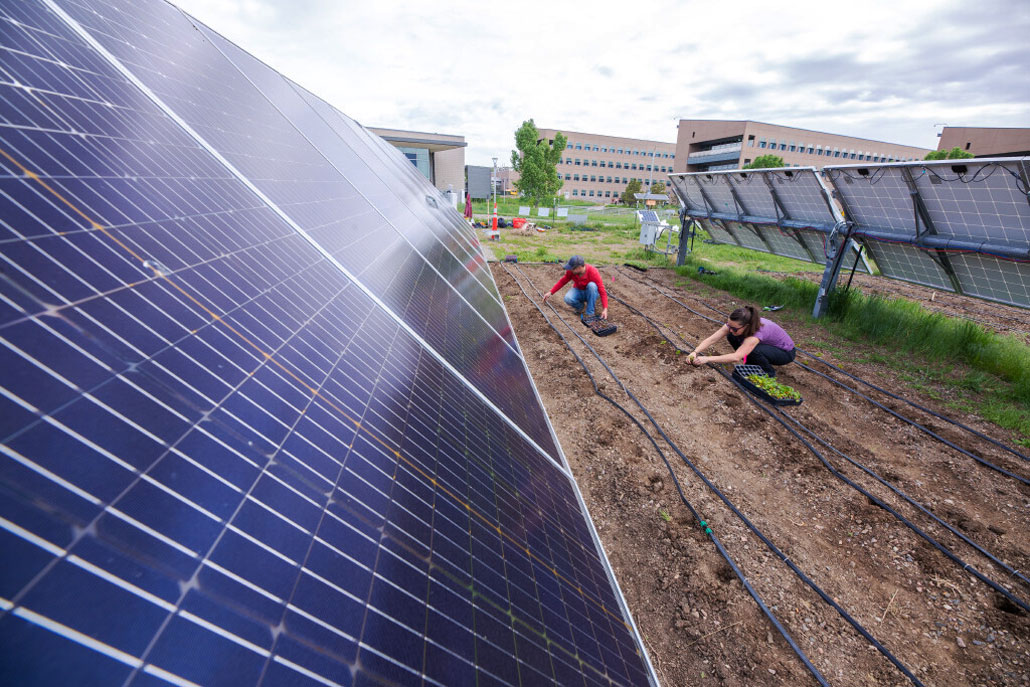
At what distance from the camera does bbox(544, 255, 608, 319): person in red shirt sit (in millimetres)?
11500

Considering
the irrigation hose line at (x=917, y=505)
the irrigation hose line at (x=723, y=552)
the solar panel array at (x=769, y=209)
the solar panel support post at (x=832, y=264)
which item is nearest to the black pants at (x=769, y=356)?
the irrigation hose line at (x=917, y=505)

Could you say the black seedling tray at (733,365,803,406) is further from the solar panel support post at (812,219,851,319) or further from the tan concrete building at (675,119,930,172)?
the tan concrete building at (675,119,930,172)

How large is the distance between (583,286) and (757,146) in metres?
78.3

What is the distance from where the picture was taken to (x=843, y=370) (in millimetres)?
9750

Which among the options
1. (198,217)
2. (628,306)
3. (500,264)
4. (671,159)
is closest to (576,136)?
(671,159)

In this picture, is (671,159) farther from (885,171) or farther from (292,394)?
(292,394)

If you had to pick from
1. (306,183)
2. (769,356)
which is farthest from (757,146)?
(306,183)

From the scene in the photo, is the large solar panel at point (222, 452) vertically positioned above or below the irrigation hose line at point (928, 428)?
above

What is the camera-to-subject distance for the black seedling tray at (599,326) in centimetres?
1184

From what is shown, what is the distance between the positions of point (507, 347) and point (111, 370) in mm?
4744

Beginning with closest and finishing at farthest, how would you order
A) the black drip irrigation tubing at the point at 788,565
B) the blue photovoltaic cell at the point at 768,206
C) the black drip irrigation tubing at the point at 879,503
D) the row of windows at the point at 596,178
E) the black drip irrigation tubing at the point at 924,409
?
1. the black drip irrigation tubing at the point at 788,565
2. the black drip irrigation tubing at the point at 879,503
3. the black drip irrigation tubing at the point at 924,409
4. the blue photovoltaic cell at the point at 768,206
5. the row of windows at the point at 596,178

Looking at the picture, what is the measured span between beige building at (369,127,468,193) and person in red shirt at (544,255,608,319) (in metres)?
32.2

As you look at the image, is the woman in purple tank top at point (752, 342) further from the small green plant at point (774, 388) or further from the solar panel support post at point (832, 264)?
the solar panel support post at point (832, 264)

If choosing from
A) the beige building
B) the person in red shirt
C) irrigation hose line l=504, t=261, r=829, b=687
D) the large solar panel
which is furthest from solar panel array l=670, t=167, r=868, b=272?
the beige building
